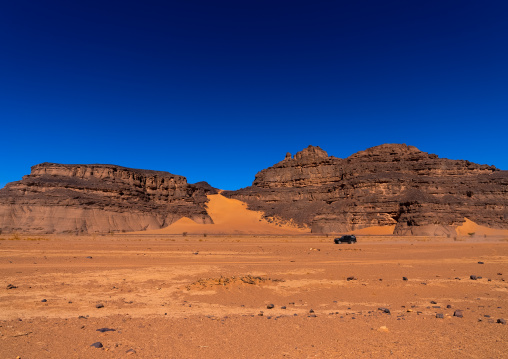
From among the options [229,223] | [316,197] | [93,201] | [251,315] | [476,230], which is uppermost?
[316,197]

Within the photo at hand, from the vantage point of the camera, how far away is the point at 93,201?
62938 mm

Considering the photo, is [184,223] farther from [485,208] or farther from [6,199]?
[485,208]

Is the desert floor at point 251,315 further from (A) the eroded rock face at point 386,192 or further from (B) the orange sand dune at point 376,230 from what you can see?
(A) the eroded rock face at point 386,192

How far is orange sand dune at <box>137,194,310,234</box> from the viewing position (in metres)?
71.4

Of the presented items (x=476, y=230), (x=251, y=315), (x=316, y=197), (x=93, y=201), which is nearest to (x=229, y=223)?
(x=316, y=197)

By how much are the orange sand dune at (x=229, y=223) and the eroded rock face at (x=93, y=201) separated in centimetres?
373

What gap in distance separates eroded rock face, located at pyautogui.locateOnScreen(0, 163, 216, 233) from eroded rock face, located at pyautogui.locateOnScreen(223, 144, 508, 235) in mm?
24271

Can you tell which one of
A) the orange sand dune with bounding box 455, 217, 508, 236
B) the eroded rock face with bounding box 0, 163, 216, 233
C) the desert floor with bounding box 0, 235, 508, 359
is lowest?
the desert floor with bounding box 0, 235, 508, 359

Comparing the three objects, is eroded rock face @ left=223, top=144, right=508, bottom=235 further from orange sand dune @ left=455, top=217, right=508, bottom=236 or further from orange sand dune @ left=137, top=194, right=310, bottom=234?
orange sand dune @ left=137, top=194, right=310, bottom=234

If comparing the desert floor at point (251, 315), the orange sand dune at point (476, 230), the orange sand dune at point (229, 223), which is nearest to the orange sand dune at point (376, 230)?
the orange sand dune at point (476, 230)

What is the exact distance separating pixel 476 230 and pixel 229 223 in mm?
51091

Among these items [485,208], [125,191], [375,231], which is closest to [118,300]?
[375,231]

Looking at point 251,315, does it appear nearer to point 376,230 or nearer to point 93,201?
point 376,230

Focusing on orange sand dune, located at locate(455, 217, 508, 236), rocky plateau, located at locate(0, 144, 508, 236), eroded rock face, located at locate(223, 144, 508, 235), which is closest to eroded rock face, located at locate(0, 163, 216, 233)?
rocky plateau, located at locate(0, 144, 508, 236)
